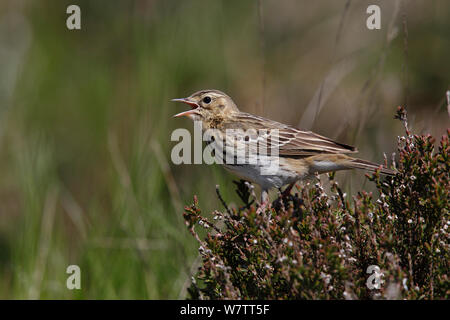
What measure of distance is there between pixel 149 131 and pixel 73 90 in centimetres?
421

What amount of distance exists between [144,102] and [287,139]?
2.19m

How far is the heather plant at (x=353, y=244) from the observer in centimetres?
295

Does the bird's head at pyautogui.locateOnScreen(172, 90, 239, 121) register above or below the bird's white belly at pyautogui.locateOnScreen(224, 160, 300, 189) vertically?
above

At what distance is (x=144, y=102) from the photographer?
20.6 feet

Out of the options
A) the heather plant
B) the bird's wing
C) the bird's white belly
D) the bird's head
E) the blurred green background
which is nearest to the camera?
the heather plant

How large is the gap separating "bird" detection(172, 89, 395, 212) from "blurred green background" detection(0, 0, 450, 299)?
1.30ft

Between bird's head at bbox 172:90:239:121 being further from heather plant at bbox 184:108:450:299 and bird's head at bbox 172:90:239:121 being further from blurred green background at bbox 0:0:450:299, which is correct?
heather plant at bbox 184:108:450:299

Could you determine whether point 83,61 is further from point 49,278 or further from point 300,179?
point 300,179

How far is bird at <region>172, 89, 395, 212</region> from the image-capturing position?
168 inches

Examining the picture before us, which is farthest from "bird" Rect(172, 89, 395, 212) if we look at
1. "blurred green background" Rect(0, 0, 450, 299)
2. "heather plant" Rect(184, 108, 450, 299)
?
"heather plant" Rect(184, 108, 450, 299)

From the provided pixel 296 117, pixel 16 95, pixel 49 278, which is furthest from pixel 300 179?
pixel 16 95

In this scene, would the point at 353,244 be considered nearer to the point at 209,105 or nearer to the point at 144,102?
the point at 209,105

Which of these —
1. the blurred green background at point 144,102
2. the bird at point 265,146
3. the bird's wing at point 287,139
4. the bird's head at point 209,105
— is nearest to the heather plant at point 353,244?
the bird at point 265,146

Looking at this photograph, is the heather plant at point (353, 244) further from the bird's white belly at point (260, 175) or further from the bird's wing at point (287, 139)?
the bird's wing at point (287, 139)
